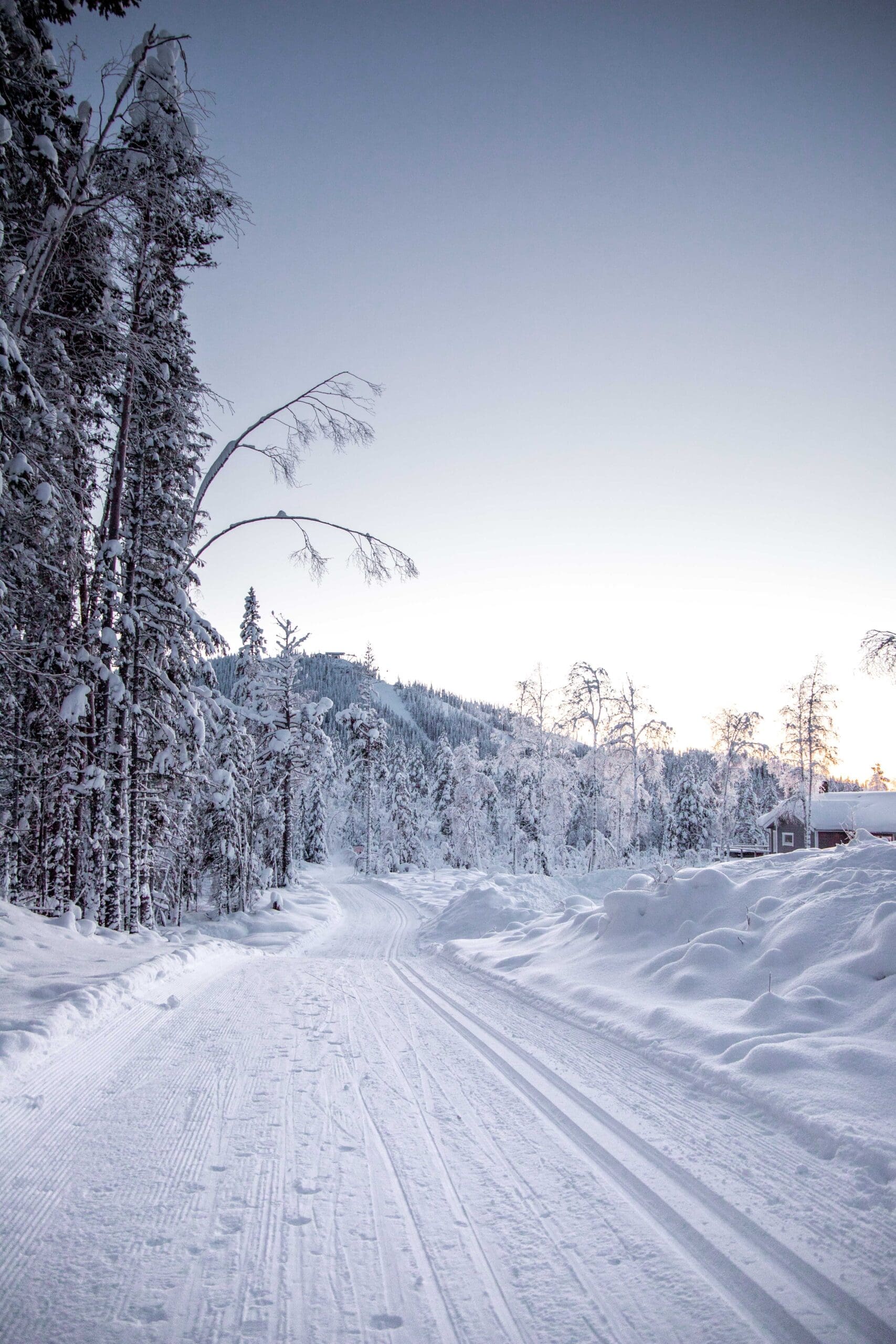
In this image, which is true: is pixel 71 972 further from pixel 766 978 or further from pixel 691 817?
pixel 691 817

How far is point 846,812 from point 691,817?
1030cm

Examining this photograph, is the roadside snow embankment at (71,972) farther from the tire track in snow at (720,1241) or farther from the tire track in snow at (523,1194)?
the tire track in snow at (720,1241)

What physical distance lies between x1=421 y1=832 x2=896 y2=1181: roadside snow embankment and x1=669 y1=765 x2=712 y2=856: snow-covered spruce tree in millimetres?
40415

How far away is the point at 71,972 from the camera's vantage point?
255 inches

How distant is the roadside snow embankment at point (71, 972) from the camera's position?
180 inches

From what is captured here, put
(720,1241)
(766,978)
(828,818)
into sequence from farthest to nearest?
(828,818)
(766,978)
(720,1241)

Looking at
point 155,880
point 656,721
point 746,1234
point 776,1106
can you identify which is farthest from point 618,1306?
point 656,721

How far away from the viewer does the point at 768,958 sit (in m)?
5.91

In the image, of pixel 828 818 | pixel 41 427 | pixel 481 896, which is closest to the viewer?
pixel 41 427

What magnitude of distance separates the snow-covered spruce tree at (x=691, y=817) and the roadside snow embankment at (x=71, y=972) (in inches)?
1632

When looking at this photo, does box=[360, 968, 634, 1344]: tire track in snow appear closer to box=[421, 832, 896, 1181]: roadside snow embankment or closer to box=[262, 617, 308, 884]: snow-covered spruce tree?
box=[421, 832, 896, 1181]: roadside snow embankment

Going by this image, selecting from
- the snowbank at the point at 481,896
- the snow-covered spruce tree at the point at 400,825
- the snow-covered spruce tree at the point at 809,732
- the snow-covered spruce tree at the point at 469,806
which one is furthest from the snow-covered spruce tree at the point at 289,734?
the snow-covered spruce tree at the point at 809,732

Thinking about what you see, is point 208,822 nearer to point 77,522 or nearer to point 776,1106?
point 77,522

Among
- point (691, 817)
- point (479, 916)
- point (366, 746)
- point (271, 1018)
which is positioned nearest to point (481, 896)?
point (479, 916)
